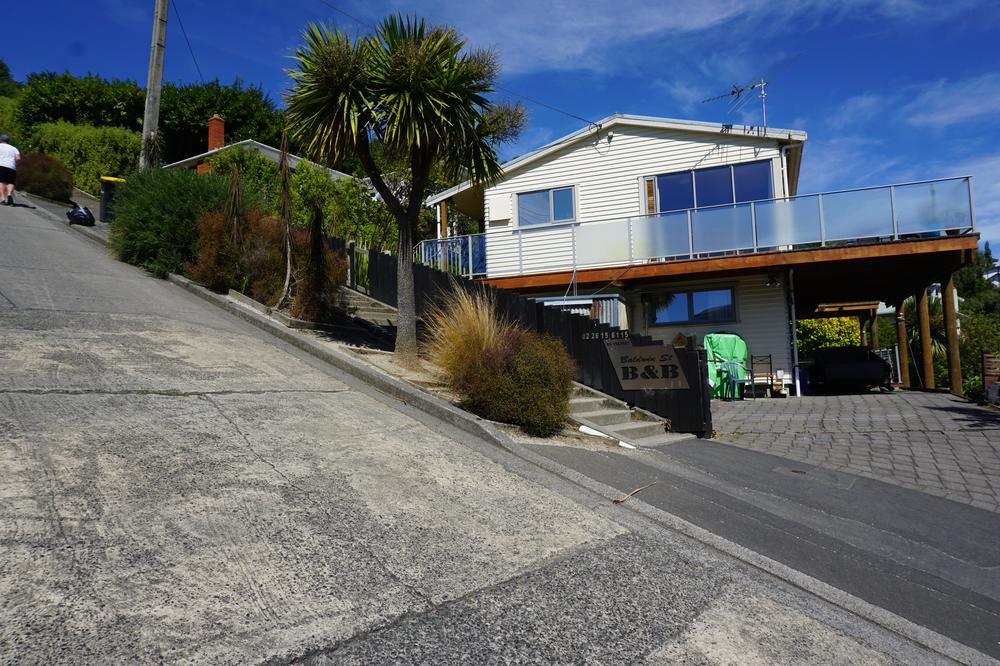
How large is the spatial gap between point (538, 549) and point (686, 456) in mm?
3971

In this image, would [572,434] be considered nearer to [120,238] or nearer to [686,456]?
[686,456]

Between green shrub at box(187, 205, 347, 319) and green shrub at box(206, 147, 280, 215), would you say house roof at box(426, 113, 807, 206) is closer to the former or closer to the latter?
green shrub at box(187, 205, 347, 319)

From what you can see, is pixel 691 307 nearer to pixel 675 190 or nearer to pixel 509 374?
pixel 675 190

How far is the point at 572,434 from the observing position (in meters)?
7.40

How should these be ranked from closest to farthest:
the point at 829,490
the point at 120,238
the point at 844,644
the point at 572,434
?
the point at 844,644 → the point at 829,490 → the point at 572,434 → the point at 120,238

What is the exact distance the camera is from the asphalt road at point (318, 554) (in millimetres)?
2719

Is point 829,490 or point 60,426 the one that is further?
point 829,490

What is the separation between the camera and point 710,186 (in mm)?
15859

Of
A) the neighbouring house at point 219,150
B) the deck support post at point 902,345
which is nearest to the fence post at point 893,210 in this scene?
the deck support post at point 902,345

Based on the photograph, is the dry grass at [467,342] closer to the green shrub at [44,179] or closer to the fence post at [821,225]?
the fence post at [821,225]

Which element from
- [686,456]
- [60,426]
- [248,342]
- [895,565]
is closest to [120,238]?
[248,342]

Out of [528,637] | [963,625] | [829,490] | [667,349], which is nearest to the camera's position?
[528,637]

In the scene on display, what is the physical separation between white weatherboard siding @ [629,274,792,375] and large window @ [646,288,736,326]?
0.15 meters

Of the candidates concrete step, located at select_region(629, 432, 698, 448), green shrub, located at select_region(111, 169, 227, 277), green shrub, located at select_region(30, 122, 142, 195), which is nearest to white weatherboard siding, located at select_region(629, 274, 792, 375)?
concrete step, located at select_region(629, 432, 698, 448)
